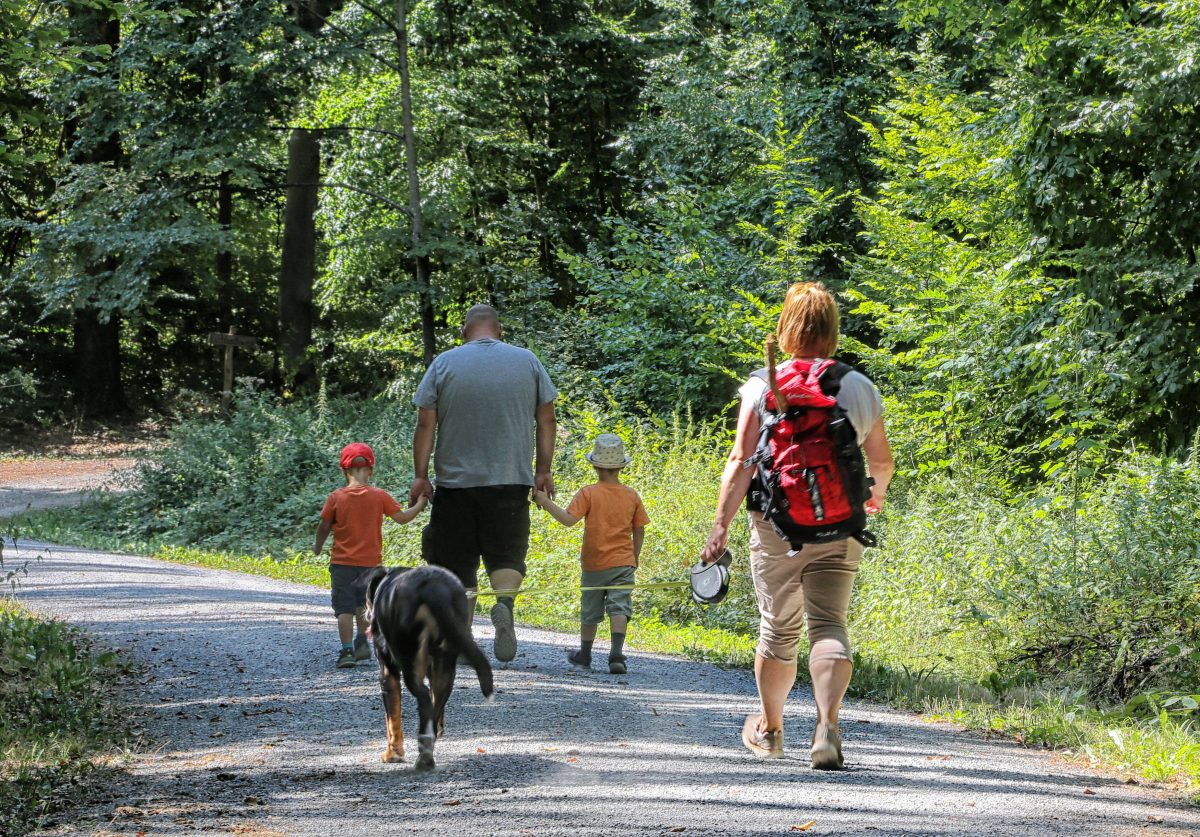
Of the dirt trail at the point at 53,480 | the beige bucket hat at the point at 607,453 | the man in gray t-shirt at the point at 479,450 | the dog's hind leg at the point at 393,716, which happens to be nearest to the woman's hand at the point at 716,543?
the dog's hind leg at the point at 393,716

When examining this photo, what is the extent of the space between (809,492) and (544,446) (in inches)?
109

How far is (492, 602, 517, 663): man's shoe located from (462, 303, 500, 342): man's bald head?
5.32 feet

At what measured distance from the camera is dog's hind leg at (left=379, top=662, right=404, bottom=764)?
5883 millimetres

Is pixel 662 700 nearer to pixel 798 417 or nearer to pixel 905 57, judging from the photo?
pixel 798 417

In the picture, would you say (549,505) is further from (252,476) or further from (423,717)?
(252,476)

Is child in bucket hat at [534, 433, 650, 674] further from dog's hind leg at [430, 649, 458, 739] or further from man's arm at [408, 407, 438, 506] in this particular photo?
dog's hind leg at [430, 649, 458, 739]

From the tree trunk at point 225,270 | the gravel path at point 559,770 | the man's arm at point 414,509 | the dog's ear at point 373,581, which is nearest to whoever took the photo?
the gravel path at point 559,770

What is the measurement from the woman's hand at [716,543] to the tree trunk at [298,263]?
21.6 metres

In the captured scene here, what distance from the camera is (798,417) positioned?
5262mm

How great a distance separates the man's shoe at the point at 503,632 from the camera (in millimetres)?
7730

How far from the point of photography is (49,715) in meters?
7.07

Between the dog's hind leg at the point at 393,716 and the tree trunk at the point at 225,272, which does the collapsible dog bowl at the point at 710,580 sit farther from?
the tree trunk at the point at 225,272

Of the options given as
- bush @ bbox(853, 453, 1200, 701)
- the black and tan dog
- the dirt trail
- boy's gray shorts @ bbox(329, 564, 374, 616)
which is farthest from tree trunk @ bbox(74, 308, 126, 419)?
the black and tan dog

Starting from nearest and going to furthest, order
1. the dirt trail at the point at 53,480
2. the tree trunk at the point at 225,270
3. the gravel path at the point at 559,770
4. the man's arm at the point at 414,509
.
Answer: the gravel path at the point at 559,770, the man's arm at the point at 414,509, the dirt trail at the point at 53,480, the tree trunk at the point at 225,270
